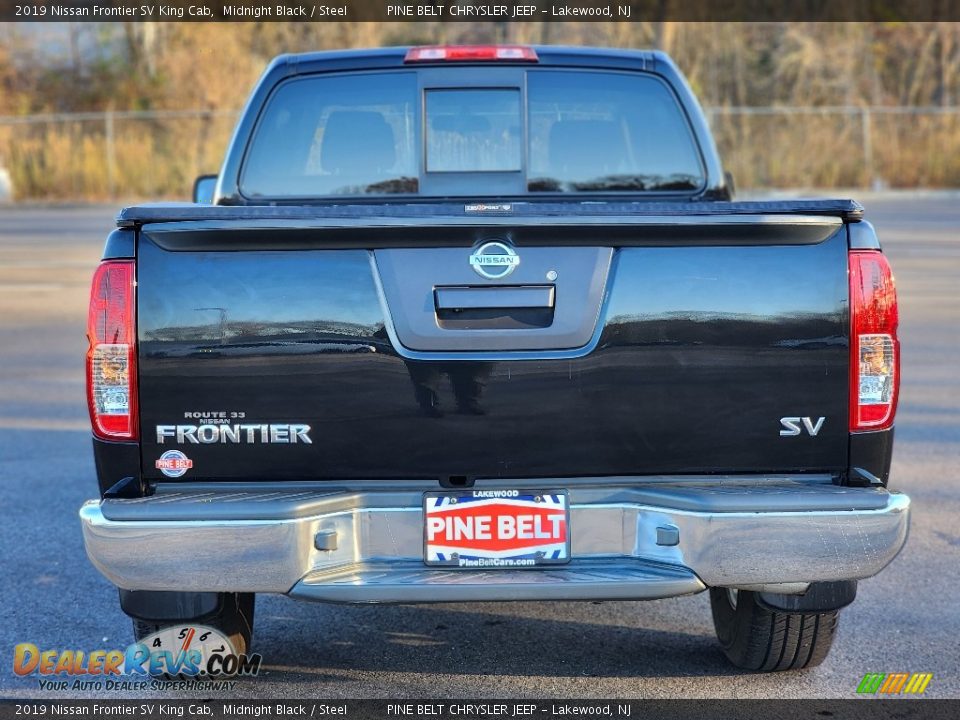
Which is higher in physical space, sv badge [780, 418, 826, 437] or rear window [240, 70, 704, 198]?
rear window [240, 70, 704, 198]

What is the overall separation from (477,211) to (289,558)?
1082mm

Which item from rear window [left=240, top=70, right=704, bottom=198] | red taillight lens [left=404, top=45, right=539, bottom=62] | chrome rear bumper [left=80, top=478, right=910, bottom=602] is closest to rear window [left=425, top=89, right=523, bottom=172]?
rear window [left=240, top=70, right=704, bottom=198]

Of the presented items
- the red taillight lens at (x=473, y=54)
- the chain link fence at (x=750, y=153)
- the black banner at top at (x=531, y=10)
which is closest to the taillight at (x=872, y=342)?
the red taillight lens at (x=473, y=54)

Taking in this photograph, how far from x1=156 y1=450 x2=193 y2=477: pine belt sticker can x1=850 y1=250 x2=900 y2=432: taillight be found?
183cm

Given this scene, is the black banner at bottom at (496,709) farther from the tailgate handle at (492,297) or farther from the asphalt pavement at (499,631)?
the tailgate handle at (492,297)

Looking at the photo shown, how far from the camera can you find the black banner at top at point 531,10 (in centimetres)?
3531

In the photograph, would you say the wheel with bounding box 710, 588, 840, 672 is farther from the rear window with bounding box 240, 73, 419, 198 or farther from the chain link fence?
the chain link fence

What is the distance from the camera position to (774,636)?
4.02m

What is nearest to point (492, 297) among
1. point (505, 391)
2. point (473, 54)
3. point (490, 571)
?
point (505, 391)

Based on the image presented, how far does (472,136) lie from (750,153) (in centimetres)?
2581

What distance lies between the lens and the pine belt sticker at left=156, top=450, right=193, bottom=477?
3.44 m

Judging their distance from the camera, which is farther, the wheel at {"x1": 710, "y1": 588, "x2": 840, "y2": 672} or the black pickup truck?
the wheel at {"x1": 710, "y1": 588, "x2": 840, "y2": 672}

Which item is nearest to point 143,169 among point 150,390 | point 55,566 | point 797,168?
point 797,168

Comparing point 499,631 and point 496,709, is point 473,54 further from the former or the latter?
point 496,709
